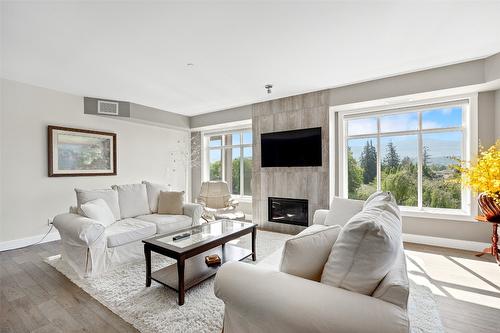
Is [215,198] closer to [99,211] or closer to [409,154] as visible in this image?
[99,211]

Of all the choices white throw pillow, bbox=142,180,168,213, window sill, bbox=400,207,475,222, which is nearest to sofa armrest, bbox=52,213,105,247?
white throw pillow, bbox=142,180,168,213

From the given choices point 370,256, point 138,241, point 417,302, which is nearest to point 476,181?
point 417,302

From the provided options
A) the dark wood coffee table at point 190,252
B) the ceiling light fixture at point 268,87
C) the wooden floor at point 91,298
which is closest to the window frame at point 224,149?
the ceiling light fixture at point 268,87

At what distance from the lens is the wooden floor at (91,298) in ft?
5.79

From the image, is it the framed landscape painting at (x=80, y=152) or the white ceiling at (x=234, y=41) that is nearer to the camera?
the white ceiling at (x=234, y=41)

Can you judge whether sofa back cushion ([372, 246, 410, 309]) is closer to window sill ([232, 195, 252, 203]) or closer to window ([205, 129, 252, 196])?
window sill ([232, 195, 252, 203])

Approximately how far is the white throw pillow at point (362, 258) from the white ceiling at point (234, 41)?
74.1 inches

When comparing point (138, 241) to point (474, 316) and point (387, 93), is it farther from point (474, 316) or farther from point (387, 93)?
point (387, 93)

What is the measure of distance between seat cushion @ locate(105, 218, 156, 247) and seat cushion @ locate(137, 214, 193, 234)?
0.28 feet

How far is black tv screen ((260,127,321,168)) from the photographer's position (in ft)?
13.4

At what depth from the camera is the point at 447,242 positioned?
337 centimetres

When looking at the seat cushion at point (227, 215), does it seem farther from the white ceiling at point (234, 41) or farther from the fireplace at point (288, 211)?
the white ceiling at point (234, 41)

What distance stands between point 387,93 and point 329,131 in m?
1.01

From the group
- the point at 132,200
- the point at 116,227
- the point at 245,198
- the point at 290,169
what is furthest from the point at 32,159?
the point at 290,169
